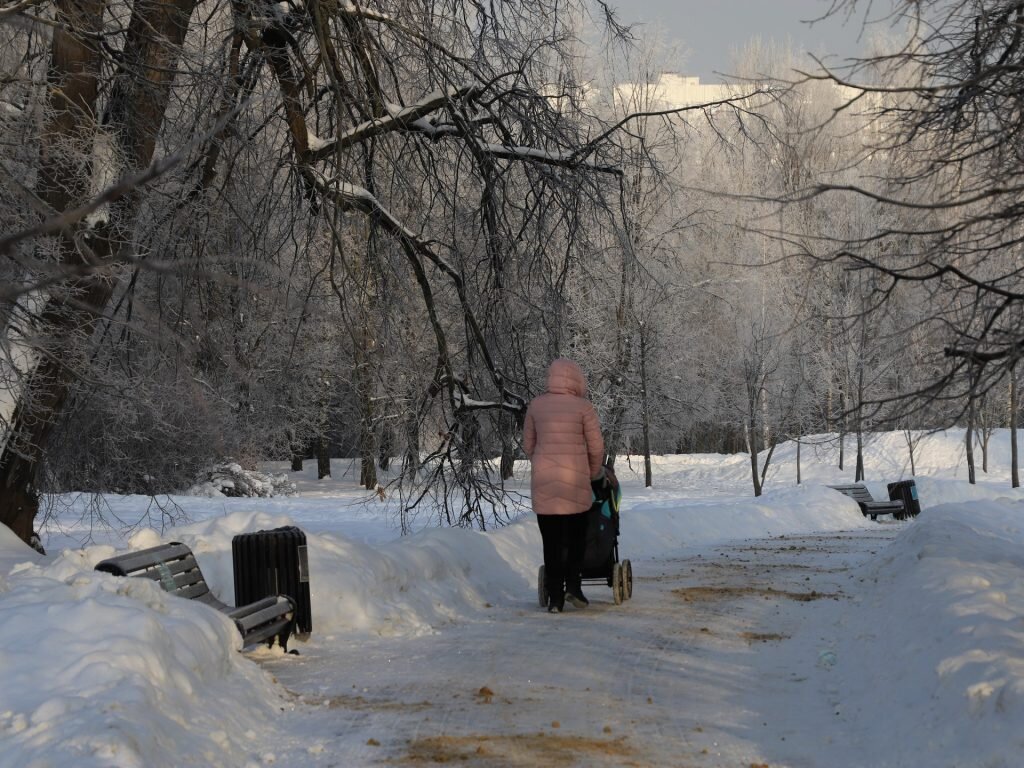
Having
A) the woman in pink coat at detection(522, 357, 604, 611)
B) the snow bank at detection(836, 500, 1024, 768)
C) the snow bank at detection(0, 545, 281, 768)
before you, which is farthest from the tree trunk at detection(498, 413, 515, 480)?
the snow bank at detection(0, 545, 281, 768)

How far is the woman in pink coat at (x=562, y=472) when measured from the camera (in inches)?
368

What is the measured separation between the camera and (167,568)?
7.44m

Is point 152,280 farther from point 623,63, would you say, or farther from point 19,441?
point 623,63

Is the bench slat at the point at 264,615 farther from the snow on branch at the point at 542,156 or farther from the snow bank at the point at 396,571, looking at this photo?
the snow on branch at the point at 542,156

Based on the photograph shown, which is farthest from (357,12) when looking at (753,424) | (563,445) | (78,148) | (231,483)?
(753,424)

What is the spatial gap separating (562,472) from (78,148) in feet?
15.3

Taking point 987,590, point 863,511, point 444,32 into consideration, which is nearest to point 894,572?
point 987,590

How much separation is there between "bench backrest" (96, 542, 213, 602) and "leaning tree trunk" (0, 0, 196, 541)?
71.3 inches

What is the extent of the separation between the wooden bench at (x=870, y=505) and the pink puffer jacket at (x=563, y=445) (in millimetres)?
18566

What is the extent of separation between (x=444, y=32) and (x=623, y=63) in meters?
1.96

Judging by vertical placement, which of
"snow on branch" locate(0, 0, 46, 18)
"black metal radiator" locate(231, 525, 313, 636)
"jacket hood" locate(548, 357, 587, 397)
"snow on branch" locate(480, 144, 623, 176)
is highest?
"snow on branch" locate(480, 144, 623, 176)

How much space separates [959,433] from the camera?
44.6 metres

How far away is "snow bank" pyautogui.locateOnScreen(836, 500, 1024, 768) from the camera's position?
4.78m

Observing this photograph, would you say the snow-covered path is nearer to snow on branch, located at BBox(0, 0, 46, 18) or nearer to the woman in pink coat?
the woman in pink coat
